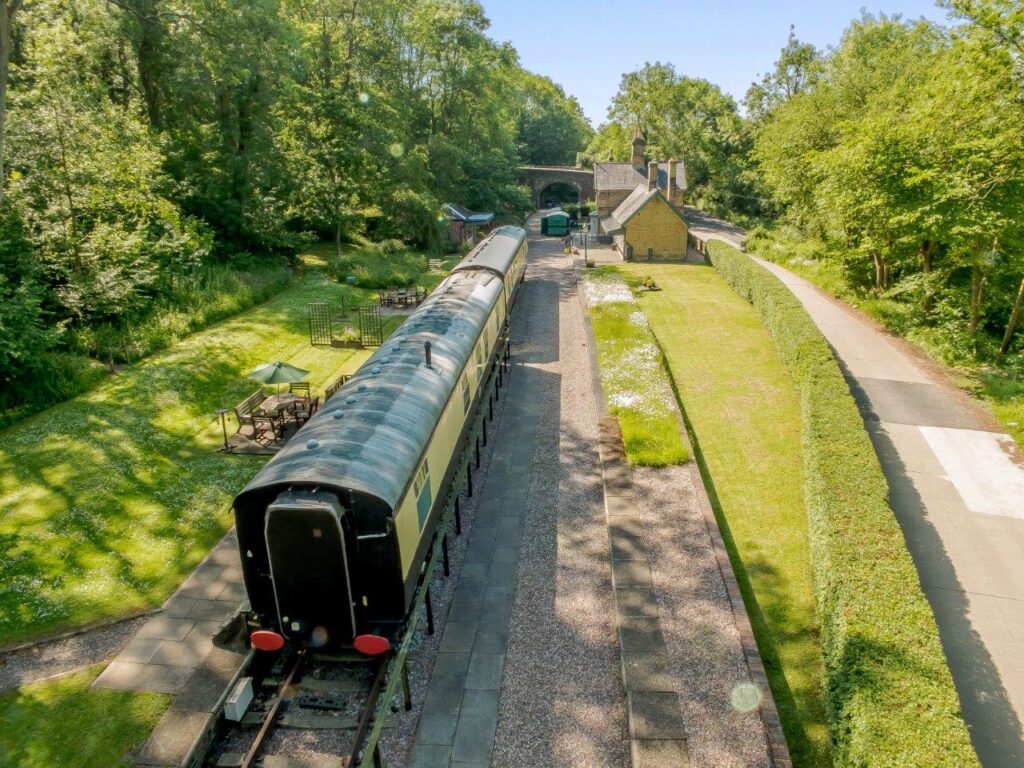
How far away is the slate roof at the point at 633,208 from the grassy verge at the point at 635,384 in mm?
16927

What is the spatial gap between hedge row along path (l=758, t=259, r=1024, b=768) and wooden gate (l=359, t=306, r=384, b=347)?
19.4 metres

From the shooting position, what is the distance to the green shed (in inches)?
2544

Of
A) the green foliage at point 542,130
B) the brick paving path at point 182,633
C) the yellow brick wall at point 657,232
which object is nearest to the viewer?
the brick paving path at point 182,633

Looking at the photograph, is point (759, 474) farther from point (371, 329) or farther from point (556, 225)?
point (556, 225)

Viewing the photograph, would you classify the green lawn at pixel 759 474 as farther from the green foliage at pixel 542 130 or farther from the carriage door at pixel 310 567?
the green foliage at pixel 542 130

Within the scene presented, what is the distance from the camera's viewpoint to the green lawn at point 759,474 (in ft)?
34.5

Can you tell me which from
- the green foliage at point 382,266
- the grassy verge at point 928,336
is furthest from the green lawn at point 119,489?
the grassy verge at point 928,336

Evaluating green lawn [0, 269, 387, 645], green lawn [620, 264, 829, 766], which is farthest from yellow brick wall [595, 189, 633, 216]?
green lawn [0, 269, 387, 645]

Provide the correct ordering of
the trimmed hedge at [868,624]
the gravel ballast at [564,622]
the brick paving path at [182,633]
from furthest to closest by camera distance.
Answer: the brick paving path at [182,633], the gravel ballast at [564,622], the trimmed hedge at [868,624]

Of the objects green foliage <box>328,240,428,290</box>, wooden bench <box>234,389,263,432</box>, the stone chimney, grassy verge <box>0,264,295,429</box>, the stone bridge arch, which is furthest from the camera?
the stone bridge arch

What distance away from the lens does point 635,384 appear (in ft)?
70.9

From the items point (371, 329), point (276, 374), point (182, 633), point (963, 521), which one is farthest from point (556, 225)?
point (182, 633)

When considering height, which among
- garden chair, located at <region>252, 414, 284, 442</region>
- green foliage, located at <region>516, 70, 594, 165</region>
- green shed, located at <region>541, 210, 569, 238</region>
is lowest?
garden chair, located at <region>252, 414, 284, 442</region>

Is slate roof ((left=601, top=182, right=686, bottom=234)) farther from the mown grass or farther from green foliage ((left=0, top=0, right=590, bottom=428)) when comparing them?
the mown grass
